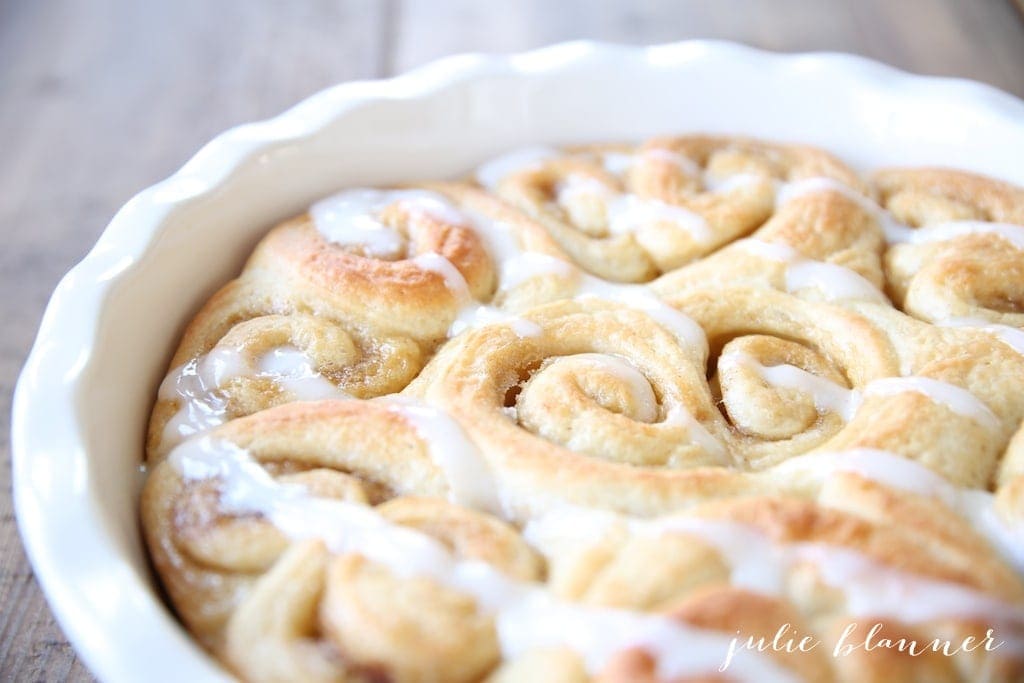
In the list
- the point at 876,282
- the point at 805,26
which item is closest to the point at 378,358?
the point at 876,282

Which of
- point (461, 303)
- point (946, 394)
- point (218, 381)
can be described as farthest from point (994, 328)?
point (218, 381)

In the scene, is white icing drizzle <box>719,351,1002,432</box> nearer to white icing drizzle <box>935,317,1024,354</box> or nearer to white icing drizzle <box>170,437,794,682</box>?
white icing drizzle <box>935,317,1024,354</box>

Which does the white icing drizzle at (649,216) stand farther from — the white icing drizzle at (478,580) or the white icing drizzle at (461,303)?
the white icing drizzle at (478,580)

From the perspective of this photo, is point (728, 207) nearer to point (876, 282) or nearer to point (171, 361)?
point (876, 282)

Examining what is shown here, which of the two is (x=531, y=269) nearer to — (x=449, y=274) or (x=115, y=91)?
(x=449, y=274)

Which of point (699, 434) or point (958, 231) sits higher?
point (958, 231)
